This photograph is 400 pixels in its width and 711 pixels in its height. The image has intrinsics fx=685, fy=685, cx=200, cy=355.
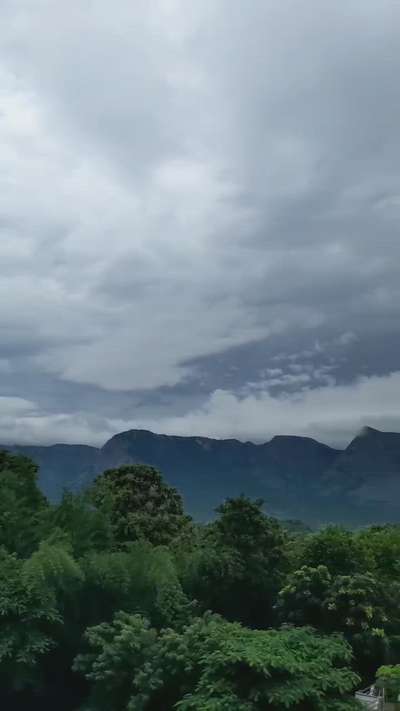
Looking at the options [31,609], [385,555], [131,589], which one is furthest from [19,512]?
[385,555]

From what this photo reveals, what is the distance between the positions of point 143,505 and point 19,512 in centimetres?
1605

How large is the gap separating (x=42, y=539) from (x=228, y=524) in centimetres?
781

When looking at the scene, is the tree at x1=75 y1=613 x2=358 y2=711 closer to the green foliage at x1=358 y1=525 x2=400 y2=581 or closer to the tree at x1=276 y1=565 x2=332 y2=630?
the tree at x1=276 y1=565 x2=332 y2=630

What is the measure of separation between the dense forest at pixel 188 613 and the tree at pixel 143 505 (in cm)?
729

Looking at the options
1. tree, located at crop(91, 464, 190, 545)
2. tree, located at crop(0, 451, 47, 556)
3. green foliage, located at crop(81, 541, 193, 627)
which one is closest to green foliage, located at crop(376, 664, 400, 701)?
green foliage, located at crop(81, 541, 193, 627)

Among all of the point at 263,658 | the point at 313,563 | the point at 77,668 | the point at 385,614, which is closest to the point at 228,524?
the point at 313,563

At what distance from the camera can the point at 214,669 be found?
18422 millimetres

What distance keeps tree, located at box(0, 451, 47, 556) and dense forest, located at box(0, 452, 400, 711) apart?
0.20ft

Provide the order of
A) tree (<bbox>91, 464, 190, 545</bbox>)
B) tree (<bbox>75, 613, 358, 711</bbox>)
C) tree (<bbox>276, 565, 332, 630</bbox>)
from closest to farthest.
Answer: tree (<bbox>75, 613, 358, 711</bbox>) → tree (<bbox>276, 565, 332, 630</bbox>) → tree (<bbox>91, 464, 190, 545</bbox>)

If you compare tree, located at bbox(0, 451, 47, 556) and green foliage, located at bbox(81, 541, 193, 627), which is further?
tree, located at bbox(0, 451, 47, 556)

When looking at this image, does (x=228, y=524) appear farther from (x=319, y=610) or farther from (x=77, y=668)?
(x=77, y=668)

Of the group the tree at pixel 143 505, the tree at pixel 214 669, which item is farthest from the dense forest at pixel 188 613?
the tree at pixel 143 505

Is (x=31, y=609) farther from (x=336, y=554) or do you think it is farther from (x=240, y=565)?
(x=336, y=554)

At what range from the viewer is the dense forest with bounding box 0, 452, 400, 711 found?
60.8ft
